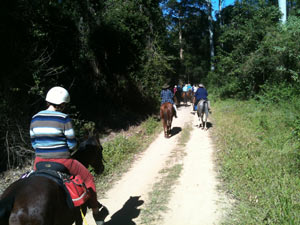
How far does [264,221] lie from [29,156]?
6.43m

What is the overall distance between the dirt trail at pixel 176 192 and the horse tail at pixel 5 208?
2105mm

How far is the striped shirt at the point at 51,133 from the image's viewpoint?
9.30 ft

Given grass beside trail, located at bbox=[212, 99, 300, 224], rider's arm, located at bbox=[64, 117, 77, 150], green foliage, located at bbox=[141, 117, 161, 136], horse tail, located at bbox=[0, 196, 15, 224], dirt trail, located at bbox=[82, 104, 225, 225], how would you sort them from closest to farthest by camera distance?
horse tail, located at bbox=[0, 196, 15, 224] < rider's arm, located at bbox=[64, 117, 77, 150] < grass beside trail, located at bbox=[212, 99, 300, 224] < dirt trail, located at bbox=[82, 104, 225, 225] < green foliage, located at bbox=[141, 117, 161, 136]

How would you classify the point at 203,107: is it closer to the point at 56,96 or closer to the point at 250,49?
the point at 56,96

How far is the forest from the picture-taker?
6871 mm

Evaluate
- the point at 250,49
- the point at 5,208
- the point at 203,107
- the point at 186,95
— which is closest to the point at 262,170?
the point at 5,208

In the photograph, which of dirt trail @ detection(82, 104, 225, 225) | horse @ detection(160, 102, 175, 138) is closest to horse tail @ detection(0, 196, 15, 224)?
dirt trail @ detection(82, 104, 225, 225)

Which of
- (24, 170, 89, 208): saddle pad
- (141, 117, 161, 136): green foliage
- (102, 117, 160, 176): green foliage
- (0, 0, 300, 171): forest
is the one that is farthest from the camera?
(141, 117, 161, 136): green foliage

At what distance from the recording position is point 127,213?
14.6 ft

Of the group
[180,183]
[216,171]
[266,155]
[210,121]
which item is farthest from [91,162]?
[210,121]

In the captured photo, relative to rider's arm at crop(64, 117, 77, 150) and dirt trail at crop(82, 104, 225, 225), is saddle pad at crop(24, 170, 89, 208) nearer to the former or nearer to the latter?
rider's arm at crop(64, 117, 77, 150)

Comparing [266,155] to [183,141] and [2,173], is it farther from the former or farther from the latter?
[2,173]

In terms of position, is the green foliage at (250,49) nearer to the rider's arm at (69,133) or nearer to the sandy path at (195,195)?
the sandy path at (195,195)

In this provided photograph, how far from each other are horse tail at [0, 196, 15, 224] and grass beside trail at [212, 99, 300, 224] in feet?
10.5
